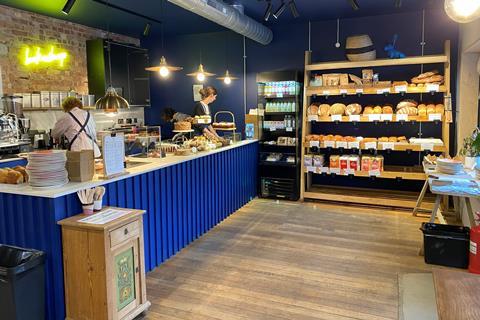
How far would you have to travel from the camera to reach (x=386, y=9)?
5887mm

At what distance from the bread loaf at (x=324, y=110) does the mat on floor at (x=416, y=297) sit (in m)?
3.15

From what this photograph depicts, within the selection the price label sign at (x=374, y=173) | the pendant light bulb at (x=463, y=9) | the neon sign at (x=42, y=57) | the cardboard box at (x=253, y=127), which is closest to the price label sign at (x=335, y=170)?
the price label sign at (x=374, y=173)

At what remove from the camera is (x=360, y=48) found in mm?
5832

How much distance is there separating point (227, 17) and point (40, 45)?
3.30 meters

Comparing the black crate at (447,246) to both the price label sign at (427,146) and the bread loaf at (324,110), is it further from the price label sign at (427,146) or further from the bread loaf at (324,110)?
the bread loaf at (324,110)

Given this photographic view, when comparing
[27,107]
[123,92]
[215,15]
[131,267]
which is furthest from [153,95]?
[131,267]

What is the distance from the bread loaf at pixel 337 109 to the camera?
615cm

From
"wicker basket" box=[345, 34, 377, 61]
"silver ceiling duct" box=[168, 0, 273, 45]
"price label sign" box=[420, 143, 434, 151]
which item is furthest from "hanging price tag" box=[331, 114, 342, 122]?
"silver ceiling duct" box=[168, 0, 273, 45]

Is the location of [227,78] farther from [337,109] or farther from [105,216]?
[105,216]

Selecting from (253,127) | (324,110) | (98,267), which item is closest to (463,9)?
(324,110)

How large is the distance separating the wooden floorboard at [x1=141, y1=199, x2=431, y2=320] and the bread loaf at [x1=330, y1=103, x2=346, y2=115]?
5.33ft

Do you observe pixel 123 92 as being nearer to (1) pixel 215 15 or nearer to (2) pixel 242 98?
(2) pixel 242 98

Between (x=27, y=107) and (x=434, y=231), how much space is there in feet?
18.8

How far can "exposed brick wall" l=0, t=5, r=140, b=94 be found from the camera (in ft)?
19.1
